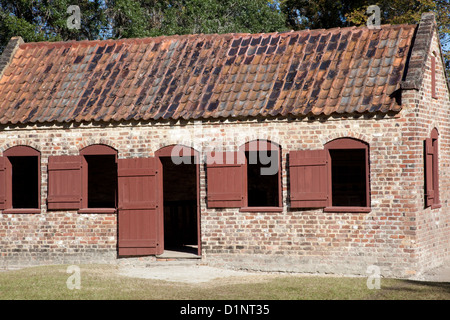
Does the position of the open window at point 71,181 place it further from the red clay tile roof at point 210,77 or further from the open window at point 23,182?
the open window at point 23,182

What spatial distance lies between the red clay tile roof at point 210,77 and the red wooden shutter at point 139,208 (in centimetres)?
120

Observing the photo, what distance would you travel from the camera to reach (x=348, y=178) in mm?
19547

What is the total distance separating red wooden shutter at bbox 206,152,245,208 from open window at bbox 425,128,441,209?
402cm

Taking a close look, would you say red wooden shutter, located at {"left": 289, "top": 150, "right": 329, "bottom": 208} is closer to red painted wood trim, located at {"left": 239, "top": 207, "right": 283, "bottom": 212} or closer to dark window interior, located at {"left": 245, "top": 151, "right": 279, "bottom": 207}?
red painted wood trim, located at {"left": 239, "top": 207, "right": 283, "bottom": 212}

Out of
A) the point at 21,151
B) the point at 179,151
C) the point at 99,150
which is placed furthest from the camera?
the point at 21,151

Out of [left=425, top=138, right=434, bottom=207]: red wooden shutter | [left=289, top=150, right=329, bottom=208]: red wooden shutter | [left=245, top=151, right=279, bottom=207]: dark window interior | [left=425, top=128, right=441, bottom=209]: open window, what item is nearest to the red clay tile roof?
[left=289, top=150, right=329, bottom=208]: red wooden shutter

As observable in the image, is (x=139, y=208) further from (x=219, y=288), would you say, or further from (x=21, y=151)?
(x=219, y=288)

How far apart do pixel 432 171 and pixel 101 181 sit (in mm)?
9752

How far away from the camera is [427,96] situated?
14859 millimetres

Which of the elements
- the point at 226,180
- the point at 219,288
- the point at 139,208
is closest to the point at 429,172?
the point at 226,180

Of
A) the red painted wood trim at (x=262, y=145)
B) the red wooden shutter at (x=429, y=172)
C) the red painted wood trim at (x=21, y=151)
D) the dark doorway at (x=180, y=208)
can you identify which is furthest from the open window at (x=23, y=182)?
the red wooden shutter at (x=429, y=172)
